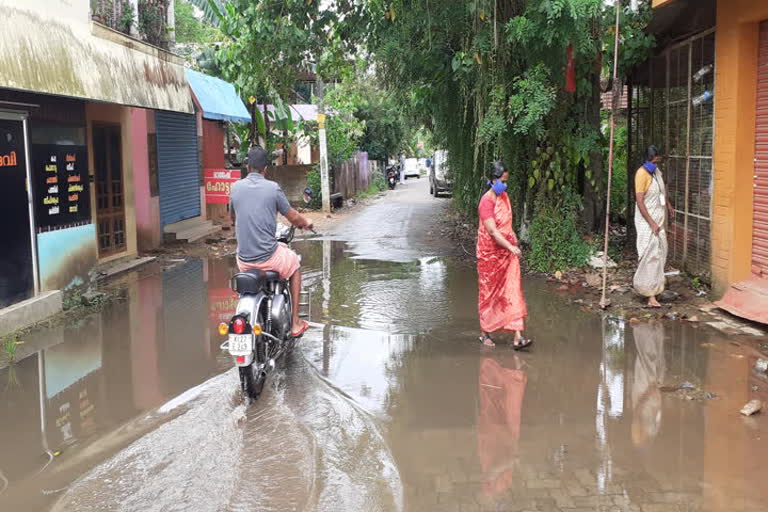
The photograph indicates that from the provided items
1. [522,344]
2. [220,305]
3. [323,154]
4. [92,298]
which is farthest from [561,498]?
[323,154]

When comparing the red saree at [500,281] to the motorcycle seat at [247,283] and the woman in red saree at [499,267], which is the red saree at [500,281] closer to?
the woman in red saree at [499,267]

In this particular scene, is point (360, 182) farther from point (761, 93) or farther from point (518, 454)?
point (518, 454)

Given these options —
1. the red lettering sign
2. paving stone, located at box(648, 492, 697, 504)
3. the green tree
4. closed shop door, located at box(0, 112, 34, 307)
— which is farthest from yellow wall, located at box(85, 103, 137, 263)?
the green tree

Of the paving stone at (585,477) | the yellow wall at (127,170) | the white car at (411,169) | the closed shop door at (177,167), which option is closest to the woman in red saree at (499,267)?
the paving stone at (585,477)

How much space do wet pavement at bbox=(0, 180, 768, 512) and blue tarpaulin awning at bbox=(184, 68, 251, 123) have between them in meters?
8.61

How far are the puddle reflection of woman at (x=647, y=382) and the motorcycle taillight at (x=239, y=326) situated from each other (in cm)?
277

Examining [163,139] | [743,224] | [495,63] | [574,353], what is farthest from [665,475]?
[163,139]

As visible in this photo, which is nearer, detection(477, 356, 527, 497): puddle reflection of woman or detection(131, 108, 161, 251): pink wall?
detection(477, 356, 527, 497): puddle reflection of woman

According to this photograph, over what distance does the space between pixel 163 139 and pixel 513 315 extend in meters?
11.0

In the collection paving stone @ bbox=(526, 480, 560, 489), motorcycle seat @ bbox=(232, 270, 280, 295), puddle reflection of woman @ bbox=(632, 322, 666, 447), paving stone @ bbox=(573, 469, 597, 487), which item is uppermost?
motorcycle seat @ bbox=(232, 270, 280, 295)

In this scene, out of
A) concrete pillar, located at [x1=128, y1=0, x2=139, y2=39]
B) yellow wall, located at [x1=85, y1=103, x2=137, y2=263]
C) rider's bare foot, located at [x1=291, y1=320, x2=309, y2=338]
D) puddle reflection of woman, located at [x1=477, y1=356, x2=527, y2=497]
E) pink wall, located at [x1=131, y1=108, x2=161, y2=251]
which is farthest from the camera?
pink wall, located at [x1=131, y1=108, x2=161, y2=251]

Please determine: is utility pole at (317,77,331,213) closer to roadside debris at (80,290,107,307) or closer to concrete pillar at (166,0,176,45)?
concrete pillar at (166,0,176,45)

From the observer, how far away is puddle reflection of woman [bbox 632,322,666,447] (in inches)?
193

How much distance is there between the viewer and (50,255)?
352 inches
